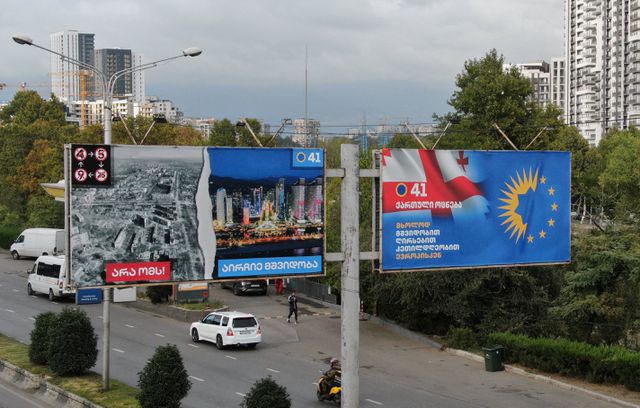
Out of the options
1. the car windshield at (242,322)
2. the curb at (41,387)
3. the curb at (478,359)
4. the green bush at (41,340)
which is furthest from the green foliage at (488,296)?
the curb at (41,387)

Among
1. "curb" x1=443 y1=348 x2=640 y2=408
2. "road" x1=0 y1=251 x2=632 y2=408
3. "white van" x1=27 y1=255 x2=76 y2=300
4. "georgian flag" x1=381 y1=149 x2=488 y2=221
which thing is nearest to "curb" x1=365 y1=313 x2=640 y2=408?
"curb" x1=443 y1=348 x2=640 y2=408

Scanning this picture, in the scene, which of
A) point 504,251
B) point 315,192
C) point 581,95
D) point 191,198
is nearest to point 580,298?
point 504,251

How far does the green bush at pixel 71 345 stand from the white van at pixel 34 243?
103ft

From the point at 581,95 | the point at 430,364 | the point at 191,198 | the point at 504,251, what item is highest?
the point at 581,95

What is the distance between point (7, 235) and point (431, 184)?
55.9 meters

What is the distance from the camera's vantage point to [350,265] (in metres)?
17.5

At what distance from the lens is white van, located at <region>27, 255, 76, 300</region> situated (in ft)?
146

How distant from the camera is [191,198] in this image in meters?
17.2

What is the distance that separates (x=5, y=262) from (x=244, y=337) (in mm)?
34270

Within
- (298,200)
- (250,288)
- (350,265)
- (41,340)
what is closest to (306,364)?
(41,340)

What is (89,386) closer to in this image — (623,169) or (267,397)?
(267,397)

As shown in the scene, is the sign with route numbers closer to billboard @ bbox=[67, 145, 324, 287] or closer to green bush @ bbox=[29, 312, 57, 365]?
billboard @ bbox=[67, 145, 324, 287]

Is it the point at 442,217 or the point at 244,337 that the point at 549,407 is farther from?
the point at 244,337

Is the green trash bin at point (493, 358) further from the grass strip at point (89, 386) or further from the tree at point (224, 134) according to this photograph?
the tree at point (224, 134)
